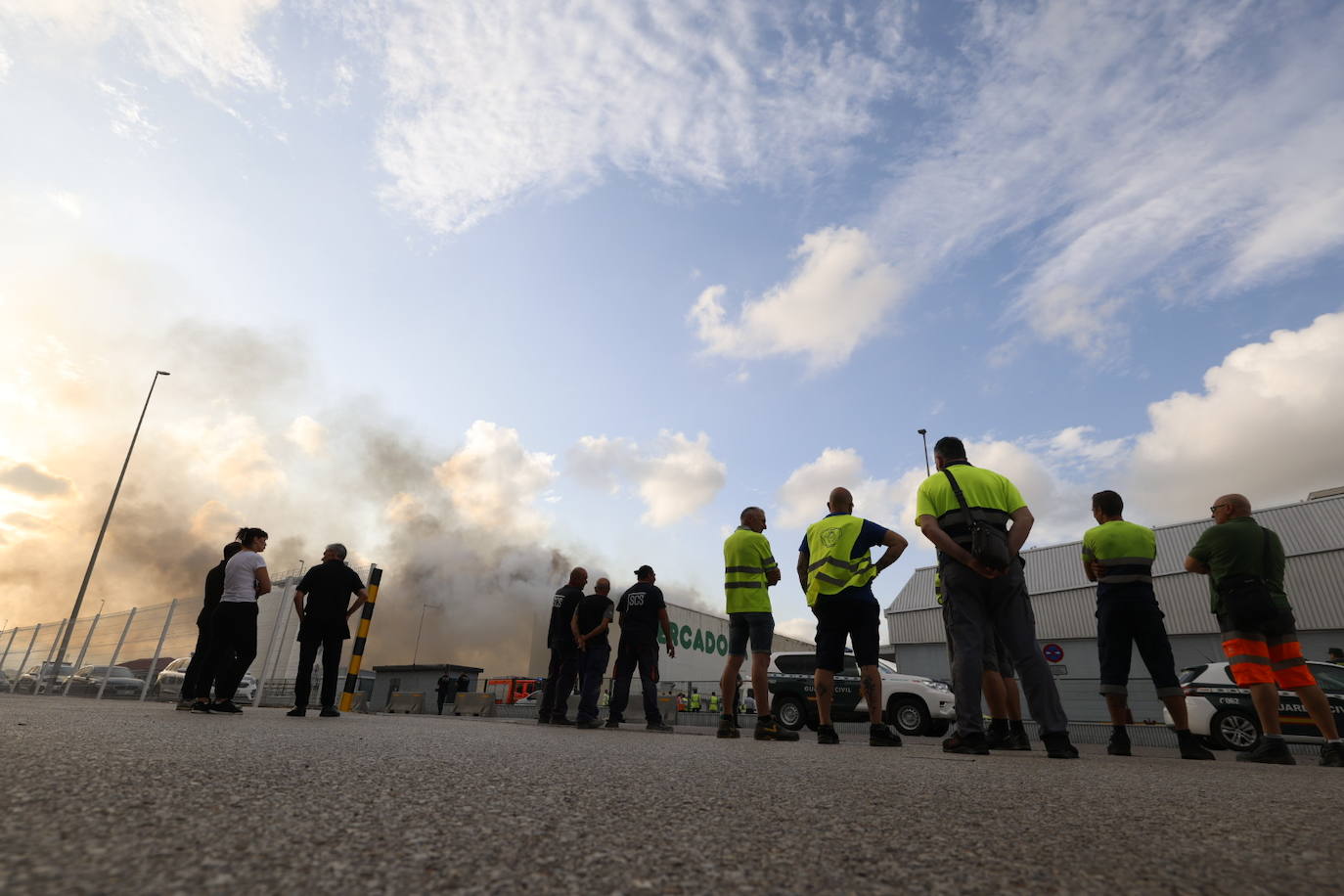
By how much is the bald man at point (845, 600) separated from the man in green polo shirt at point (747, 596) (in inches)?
24.4

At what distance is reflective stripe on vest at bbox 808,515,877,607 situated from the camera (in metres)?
4.77

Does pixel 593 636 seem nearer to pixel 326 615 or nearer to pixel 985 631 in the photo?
pixel 326 615

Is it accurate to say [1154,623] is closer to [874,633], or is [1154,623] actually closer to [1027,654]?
[1027,654]

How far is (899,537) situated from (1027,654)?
3.90ft

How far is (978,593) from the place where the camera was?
3.94 m

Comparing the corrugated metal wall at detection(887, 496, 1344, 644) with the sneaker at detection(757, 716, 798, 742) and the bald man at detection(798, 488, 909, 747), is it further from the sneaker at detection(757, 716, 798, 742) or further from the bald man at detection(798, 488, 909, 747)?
the sneaker at detection(757, 716, 798, 742)

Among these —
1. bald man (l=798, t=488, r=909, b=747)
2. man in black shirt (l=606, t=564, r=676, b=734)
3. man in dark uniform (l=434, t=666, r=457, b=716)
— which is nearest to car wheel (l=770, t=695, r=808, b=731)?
man in black shirt (l=606, t=564, r=676, b=734)

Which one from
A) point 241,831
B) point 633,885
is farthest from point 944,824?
point 241,831

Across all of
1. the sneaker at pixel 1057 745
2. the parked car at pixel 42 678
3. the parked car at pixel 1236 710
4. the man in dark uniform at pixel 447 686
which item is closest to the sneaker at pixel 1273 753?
the sneaker at pixel 1057 745

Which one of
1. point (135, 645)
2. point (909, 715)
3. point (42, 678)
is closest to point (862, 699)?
point (909, 715)

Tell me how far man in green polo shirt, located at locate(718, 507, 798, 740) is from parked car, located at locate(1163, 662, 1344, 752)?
5.72 m

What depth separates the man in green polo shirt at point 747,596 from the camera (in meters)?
5.38

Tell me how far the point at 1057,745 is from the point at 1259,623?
6.01 ft

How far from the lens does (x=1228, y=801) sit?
72.2 inches
